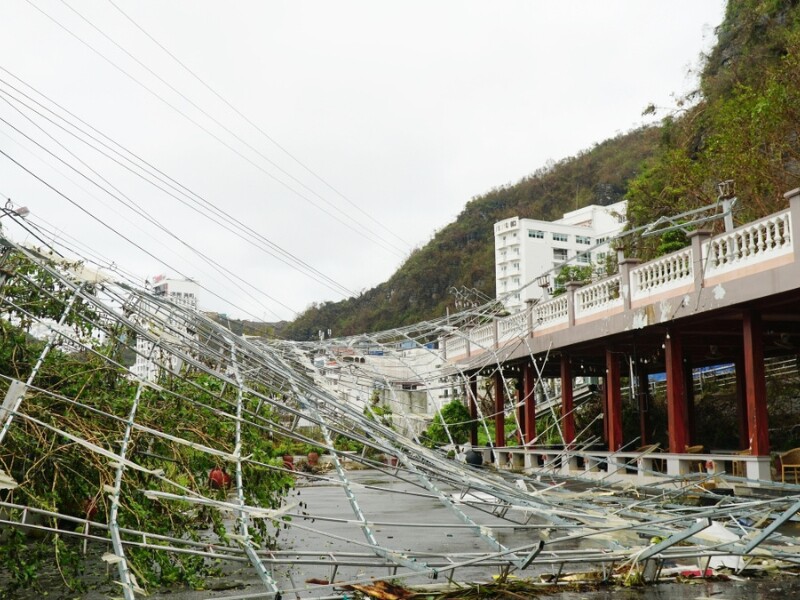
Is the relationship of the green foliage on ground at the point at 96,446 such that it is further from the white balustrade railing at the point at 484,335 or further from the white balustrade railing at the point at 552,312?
the white balustrade railing at the point at 484,335

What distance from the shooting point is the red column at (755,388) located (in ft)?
42.8

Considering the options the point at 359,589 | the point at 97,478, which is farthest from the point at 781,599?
the point at 97,478

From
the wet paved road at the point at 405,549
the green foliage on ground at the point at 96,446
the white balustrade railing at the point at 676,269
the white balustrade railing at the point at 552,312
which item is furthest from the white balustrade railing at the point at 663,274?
the green foliage on ground at the point at 96,446

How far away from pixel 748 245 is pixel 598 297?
468 cm

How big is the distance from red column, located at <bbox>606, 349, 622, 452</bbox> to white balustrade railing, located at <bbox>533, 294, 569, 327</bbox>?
1.46m

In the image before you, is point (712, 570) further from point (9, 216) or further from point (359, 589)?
point (9, 216)

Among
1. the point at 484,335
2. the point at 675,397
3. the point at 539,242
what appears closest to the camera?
the point at 675,397

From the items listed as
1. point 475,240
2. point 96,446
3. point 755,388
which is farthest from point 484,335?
point 475,240

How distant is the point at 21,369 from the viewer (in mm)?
8281

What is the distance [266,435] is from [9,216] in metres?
5.83

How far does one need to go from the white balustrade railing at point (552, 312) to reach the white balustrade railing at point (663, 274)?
10.5ft

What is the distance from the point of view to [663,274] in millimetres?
15492

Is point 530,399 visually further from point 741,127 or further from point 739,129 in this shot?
point 741,127

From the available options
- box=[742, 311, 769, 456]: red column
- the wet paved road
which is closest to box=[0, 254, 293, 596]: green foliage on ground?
the wet paved road
